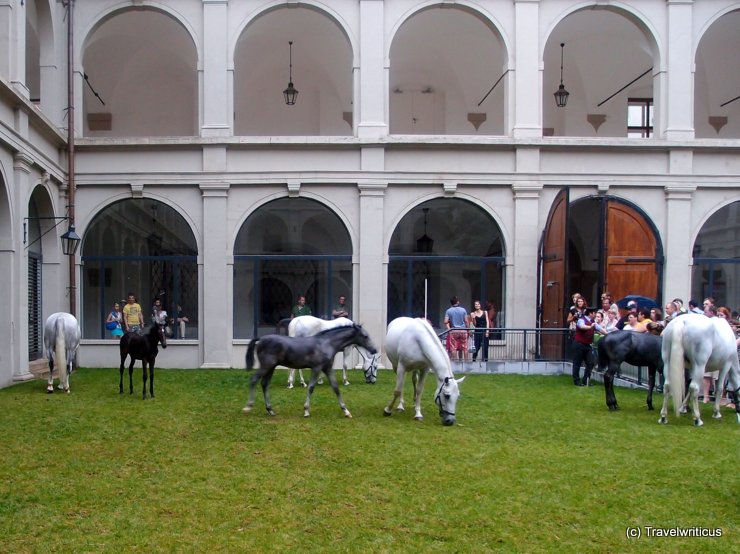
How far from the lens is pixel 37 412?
11.2 meters

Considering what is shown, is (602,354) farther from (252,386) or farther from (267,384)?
(252,386)

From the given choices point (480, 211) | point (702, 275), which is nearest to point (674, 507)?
point (480, 211)

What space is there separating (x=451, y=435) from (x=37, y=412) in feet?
21.9

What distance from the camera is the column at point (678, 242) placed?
63.1ft

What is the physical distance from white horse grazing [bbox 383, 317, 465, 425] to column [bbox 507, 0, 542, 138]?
1075cm

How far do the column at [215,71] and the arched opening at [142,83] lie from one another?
126 inches

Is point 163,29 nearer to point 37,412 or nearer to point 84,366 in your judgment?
point 84,366

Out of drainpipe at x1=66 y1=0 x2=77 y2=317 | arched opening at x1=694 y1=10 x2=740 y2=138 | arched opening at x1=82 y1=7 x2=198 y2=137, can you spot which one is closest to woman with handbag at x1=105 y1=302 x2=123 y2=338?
drainpipe at x1=66 y1=0 x2=77 y2=317

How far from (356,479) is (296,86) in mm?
19418

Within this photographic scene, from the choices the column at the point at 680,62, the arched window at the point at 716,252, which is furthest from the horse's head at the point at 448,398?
the column at the point at 680,62

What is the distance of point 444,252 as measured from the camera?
2033 centimetres

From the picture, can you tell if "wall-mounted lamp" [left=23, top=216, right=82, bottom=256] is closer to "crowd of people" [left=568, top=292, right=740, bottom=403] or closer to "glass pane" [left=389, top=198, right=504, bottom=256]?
"glass pane" [left=389, top=198, right=504, bottom=256]

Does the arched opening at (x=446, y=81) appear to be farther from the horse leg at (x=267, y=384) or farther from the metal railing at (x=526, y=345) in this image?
the horse leg at (x=267, y=384)

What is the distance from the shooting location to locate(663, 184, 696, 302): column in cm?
1923
